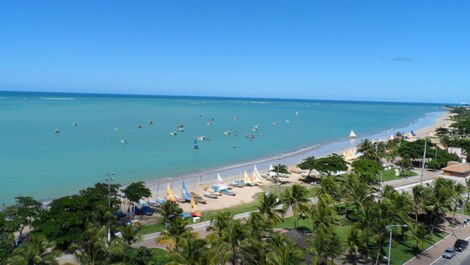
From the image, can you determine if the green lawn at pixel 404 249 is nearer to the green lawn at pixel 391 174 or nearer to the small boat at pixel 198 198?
the small boat at pixel 198 198

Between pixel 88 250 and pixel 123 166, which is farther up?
pixel 88 250

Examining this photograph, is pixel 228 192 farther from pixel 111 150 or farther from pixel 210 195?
pixel 111 150

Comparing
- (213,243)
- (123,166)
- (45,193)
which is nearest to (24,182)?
(45,193)

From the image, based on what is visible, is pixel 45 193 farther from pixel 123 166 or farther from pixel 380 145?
pixel 380 145

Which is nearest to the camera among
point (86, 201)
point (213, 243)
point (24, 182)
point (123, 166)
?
point (213, 243)

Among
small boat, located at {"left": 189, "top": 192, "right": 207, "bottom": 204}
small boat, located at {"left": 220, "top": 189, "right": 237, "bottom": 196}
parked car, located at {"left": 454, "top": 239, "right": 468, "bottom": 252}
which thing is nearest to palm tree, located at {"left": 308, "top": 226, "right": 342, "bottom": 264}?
parked car, located at {"left": 454, "top": 239, "right": 468, "bottom": 252}
